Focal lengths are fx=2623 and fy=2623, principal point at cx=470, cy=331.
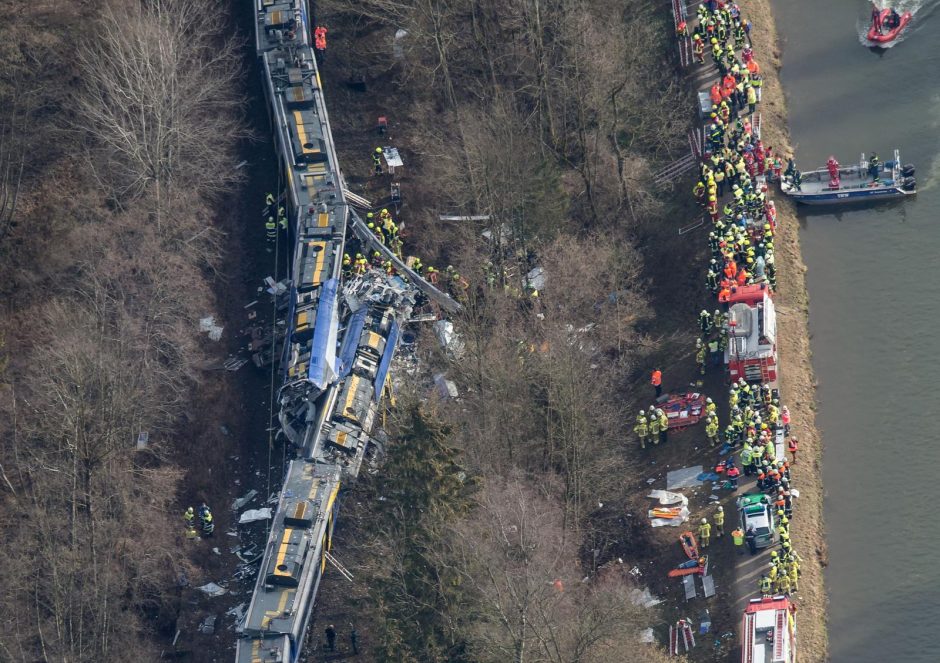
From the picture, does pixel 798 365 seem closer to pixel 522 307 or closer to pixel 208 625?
pixel 522 307

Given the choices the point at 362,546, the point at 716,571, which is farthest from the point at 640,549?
the point at 362,546

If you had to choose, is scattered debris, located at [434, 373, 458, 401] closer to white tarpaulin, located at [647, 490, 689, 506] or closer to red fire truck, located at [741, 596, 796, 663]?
white tarpaulin, located at [647, 490, 689, 506]

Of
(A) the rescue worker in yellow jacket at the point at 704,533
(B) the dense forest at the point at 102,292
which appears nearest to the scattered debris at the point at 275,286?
(B) the dense forest at the point at 102,292

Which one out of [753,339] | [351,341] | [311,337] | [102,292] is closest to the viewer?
[753,339]

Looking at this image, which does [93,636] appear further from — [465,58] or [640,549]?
[465,58]

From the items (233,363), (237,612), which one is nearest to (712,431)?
(237,612)

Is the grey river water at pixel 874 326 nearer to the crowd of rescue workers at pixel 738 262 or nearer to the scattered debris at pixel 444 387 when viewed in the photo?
the crowd of rescue workers at pixel 738 262

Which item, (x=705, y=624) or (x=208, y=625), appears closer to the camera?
(x=705, y=624)

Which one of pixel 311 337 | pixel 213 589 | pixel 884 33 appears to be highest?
pixel 884 33
